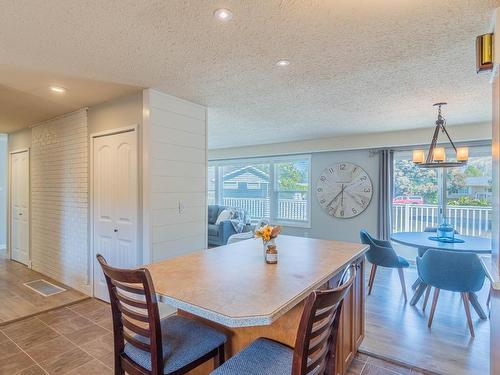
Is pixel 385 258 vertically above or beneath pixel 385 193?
beneath

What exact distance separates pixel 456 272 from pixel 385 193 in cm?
273

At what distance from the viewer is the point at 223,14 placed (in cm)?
171

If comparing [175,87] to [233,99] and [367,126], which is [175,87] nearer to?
[233,99]

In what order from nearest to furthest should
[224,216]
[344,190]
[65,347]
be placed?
[65,347]
[344,190]
[224,216]

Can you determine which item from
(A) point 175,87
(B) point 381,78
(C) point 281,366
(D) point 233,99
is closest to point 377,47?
(B) point 381,78

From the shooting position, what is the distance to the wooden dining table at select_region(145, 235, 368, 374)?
1240mm

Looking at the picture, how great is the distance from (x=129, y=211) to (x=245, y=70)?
6.45ft

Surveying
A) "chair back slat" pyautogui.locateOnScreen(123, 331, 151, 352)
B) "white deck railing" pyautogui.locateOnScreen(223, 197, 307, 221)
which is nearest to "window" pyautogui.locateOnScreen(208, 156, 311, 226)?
"white deck railing" pyautogui.locateOnScreen(223, 197, 307, 221)

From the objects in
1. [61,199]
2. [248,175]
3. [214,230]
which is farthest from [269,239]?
[248,175]

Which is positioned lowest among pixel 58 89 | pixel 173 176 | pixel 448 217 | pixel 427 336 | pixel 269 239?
pixel 427 336

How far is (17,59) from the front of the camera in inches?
90.9

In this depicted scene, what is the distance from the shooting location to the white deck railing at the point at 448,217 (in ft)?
15.8

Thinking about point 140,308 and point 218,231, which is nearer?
point 140,308

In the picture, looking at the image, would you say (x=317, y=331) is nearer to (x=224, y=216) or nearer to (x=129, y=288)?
(x=129, y=288)
